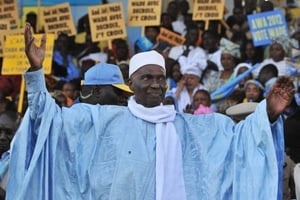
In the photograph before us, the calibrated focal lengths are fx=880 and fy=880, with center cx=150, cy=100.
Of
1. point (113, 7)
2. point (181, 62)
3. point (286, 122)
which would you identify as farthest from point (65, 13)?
point (286, 122)

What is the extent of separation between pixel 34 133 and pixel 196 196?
931 millimetres

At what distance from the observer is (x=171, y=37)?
11.6 meters

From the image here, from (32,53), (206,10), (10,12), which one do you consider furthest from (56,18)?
(32,53)

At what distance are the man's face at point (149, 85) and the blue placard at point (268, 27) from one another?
6246mm

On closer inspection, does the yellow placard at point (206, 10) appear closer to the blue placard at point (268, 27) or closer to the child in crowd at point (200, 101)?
the blue placard at point (268, 27)

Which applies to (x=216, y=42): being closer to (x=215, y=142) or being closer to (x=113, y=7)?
(x=113, y=7)

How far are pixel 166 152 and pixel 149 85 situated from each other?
38cm

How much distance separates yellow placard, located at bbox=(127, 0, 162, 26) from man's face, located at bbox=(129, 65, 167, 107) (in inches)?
242

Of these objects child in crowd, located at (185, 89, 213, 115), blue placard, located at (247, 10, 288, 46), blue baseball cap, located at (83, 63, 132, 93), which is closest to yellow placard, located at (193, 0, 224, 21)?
blue placard, located at (247, 10, 288, 46)

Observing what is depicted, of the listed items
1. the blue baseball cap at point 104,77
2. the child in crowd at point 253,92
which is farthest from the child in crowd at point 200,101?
the blue baseball cap at point 104,77

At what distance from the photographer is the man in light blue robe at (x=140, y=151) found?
4.62 metres

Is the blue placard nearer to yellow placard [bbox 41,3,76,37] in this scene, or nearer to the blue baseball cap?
yellow placard [bbox 41,3,76,37]

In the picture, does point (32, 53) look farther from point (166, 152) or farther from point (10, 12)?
point (10, 12)

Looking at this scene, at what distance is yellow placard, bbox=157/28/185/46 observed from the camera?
11.5m
